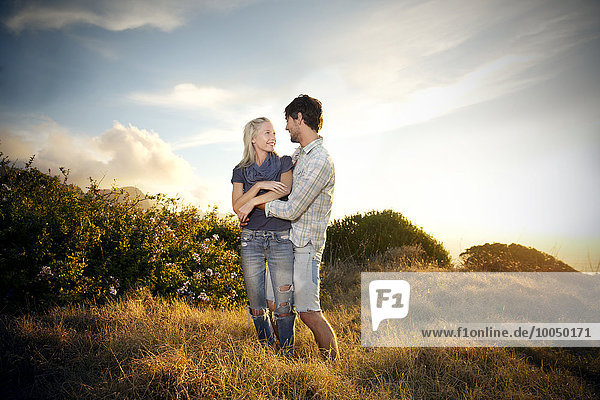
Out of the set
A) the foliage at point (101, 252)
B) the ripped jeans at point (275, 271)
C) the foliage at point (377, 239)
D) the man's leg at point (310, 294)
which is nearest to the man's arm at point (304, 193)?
the ripped jeans at point (275, 271)

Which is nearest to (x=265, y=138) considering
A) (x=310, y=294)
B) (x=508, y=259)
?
(x=310, y=294)

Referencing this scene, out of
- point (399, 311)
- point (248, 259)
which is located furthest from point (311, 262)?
point (399, 311)

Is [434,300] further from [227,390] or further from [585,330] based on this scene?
[227,390]

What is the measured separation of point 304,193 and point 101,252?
12.8 ft

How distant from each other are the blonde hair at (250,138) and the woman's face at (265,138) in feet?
0.13

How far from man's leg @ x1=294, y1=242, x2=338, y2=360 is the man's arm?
371 millimetres

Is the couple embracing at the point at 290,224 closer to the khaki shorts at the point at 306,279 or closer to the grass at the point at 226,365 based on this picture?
the khaki shorts at the point at 306,279

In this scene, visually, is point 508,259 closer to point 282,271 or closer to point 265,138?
point 282,271

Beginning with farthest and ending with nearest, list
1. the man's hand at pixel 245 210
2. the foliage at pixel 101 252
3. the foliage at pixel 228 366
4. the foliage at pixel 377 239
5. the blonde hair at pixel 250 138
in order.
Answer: the foliage at pixel 377 239
the foliage at pixel 101 252
the blonde hair at pixel 250 138
the man's hand at pixel 245 210
the foliage at pixel 228 366

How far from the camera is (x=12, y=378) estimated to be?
→ 3617mm

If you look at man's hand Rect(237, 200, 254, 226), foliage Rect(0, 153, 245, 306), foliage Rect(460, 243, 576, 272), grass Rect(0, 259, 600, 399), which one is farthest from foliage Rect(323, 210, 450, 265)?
man's hand Rect(237, 200, 254, 226)

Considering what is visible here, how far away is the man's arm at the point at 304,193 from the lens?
138 inches

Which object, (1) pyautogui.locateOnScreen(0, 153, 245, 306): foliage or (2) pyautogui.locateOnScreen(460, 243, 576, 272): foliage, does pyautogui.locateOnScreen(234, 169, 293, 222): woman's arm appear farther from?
(2) pyautogui.locateOnScreen(460, 243, 576, 272): foliage

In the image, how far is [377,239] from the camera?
34.9 ft
